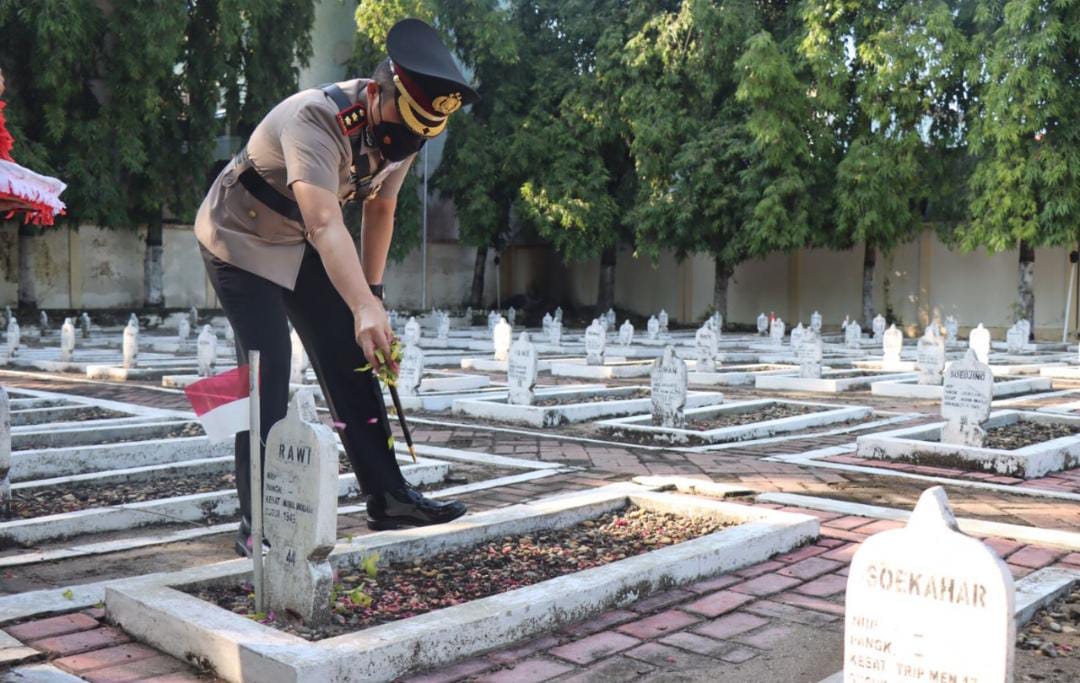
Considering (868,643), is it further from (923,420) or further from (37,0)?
(37,0)

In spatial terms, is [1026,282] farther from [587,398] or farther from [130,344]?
[130,344]

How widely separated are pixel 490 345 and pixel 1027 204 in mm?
11907

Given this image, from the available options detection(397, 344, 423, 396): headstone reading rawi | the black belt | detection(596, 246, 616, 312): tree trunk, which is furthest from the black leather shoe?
detection(596, 246, 616, 312): tree trunk

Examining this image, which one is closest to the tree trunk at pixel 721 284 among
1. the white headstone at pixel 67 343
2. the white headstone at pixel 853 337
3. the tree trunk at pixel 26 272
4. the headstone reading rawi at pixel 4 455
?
the white headstone at pixel 853 337

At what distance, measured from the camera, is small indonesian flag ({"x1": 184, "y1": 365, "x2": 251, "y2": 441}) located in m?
3.39

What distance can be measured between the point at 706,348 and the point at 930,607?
12.9m

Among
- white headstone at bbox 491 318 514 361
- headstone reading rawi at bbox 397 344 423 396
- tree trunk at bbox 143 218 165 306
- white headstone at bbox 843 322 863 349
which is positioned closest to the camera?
headstone reading rawi at bbox 397 344 423 396

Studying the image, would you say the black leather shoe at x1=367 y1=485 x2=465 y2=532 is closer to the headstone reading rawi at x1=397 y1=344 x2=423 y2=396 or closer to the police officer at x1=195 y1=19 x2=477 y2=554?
the police officer at x1=195 y1=19 x2=477 y2=554

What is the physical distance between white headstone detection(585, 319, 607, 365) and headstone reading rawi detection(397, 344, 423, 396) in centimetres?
433

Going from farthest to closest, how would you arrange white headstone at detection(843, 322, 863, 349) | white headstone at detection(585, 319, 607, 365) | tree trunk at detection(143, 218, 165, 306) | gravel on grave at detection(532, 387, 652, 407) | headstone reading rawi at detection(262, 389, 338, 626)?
tree trunk at detection(143, 218, 165, 306)
white headstone at detection(843, 322, 863, 349)
white headstone at detection(585, 319, 607, 365)
gravel on grave at detection(532, 387, 652, 407)
headstone reading rawi at detection(262, 389, 338, 626)

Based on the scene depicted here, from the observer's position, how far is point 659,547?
13.9ft

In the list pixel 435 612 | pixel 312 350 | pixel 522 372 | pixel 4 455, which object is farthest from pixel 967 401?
pixel 4 455

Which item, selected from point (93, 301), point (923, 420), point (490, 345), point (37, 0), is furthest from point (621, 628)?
point (93, 301)

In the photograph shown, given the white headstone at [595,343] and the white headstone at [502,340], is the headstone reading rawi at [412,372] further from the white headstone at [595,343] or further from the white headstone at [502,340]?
the white headstone at [502,340]
